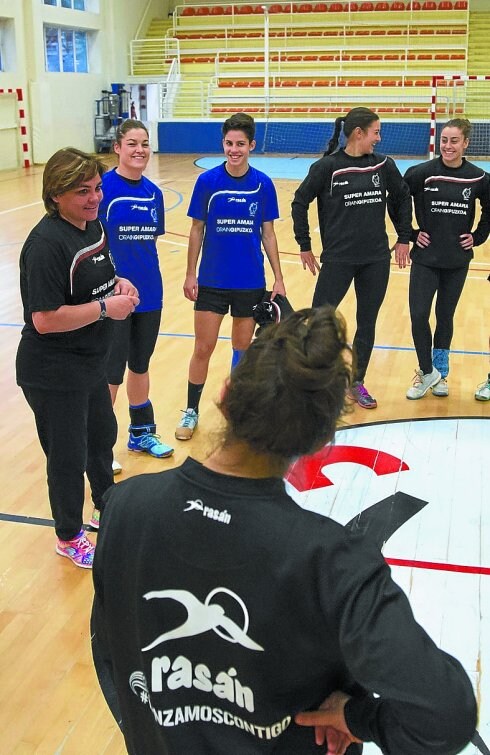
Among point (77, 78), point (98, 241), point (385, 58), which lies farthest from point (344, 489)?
point (385, 58)

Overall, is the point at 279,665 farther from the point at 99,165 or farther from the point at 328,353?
the point at 99,165

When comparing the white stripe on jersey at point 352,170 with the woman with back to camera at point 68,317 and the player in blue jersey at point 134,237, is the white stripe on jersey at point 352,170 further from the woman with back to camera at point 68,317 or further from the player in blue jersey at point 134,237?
the woman with back to camera at point 68,317

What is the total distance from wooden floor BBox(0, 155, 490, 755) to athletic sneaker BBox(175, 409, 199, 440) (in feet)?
0.16

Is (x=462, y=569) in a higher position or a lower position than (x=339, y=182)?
lower

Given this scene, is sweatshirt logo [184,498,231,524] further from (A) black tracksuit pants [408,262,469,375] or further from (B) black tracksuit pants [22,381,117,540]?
(A) black tracksuit pants [408,262,469,375]

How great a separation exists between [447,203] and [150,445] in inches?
94.6

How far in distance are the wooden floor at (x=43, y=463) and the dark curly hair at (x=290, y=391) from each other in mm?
103

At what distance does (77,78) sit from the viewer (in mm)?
19656

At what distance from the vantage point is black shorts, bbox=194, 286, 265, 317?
4.55m

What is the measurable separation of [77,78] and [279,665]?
2054cm

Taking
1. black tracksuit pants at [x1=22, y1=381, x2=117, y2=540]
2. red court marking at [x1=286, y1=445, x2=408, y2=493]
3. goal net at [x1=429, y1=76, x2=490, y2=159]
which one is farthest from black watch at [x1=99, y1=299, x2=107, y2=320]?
goal net at [x1=429, y1=76, x2=490, y2=159]

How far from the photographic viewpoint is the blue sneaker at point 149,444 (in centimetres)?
442

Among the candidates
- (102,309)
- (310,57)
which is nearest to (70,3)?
(310,57)

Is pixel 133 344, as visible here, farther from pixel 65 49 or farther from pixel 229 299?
pixel 65 49
